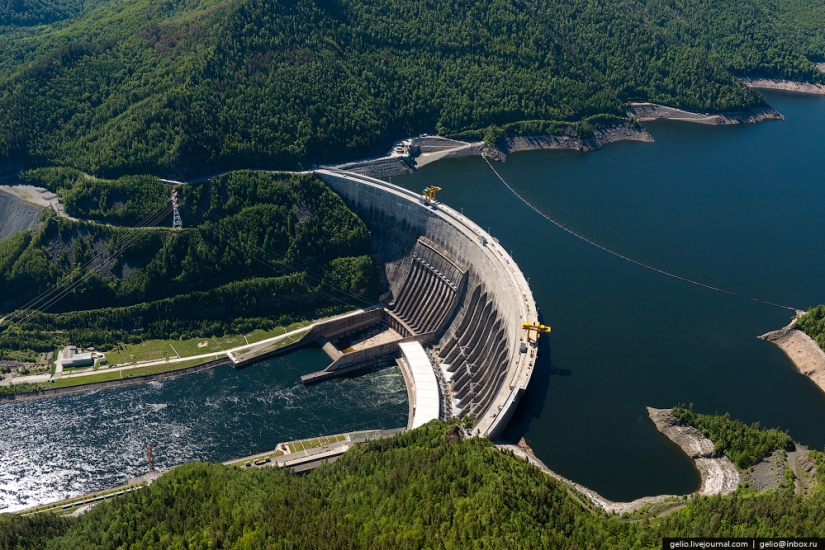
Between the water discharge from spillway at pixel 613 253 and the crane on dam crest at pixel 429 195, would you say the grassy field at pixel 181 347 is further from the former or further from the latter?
the water discharge from spillway at pixel 613 253

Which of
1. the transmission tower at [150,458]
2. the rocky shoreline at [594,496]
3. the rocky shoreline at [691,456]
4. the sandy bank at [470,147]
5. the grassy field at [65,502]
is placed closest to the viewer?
the rocky shoreline at [594,496]

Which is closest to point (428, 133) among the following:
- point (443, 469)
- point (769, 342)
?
point (769, 342)

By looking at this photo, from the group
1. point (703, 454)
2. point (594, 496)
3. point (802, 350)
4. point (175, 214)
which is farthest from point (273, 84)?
point (703, 454)

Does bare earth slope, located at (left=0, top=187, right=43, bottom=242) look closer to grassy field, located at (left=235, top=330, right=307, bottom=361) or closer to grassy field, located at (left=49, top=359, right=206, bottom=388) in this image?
grassy field, located at (left=49, top=359, right=206, bottom=388)

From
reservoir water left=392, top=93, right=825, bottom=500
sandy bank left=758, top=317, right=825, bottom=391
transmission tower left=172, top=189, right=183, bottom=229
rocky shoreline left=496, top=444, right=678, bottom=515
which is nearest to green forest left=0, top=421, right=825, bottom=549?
rocky shoreline left=496, top=444, right=678, bottom=515

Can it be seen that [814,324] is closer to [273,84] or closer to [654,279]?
[654,279]

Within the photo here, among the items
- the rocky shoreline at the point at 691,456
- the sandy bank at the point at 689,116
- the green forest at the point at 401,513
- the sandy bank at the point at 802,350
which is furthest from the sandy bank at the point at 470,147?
the green forest at the point at 401,513

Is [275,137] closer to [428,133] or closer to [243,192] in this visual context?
[243,192]

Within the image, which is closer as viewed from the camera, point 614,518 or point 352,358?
point 614,518
